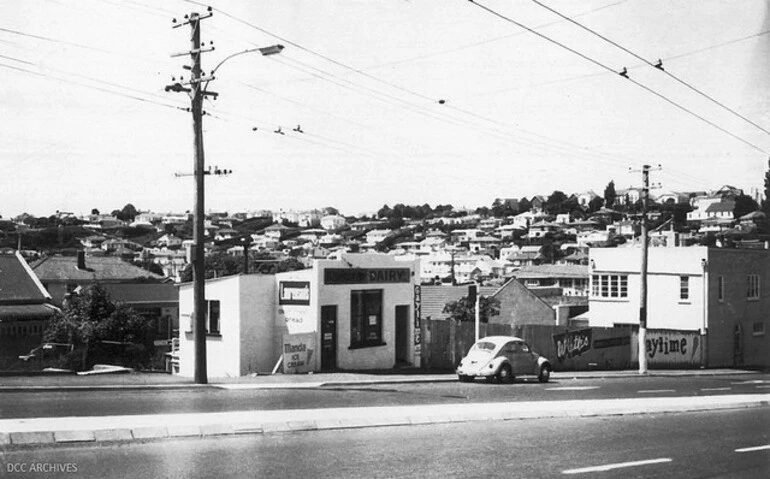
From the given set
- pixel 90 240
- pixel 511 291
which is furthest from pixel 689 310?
pixel 90 240

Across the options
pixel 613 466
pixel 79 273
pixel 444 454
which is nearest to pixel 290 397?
pixel 444 454

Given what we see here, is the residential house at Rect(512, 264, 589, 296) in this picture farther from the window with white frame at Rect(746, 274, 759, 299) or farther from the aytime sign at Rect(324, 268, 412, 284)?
the aytime sign at Rect(324, 268, 412, 284)

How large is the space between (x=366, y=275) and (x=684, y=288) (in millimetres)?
27879

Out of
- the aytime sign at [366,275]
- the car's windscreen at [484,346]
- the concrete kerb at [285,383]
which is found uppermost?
the aytime sign at [366,275]

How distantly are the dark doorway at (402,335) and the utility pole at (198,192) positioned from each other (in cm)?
1080

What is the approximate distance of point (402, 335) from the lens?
99.5ft

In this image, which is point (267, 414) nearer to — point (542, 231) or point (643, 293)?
point (643, 293)

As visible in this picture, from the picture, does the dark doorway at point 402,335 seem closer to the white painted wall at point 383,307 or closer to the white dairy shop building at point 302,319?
the white painted wall at point 383,307

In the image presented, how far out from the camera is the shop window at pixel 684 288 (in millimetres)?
48094

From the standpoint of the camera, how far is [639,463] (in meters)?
11.8

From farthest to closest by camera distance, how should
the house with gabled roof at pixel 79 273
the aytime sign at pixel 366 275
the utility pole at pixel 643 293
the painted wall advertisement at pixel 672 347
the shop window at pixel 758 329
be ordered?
the house with gabled roof at pixel 79 273, the shop window at pixel 758 329, the painted wall advertisement at pixel 672 347, the utility pole at pixel 643 293, the aytime sign at pixel 366 275

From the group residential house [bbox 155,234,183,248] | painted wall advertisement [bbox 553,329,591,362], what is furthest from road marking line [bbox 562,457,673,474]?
residential house [bbox 155,234,183,248]

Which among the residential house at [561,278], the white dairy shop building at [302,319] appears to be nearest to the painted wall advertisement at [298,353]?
the white dairy shop building at [302,319]

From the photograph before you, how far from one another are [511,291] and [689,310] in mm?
23813
